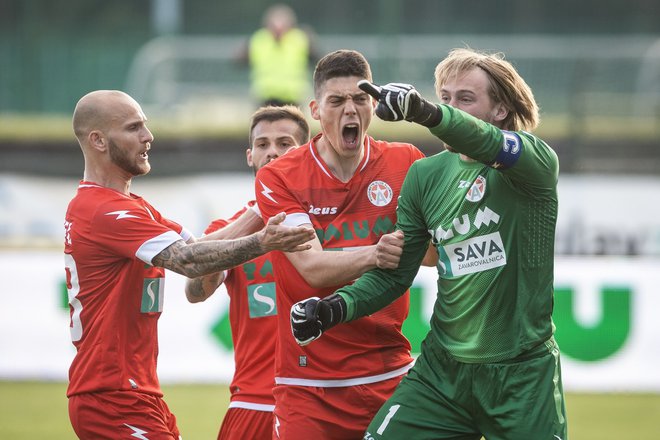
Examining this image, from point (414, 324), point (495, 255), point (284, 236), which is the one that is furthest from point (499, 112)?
point (414, 324)

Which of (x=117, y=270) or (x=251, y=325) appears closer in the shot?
(x=117, y=270)

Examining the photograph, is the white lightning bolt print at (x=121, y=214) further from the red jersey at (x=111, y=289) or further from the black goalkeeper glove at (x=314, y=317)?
the black goalkeeper glove at (x=314, y=317)

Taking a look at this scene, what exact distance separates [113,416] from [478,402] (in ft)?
5.73

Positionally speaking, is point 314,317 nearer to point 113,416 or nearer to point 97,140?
point 113,416

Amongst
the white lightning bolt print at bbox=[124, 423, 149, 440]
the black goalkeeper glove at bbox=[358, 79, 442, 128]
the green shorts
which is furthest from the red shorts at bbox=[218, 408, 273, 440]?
the black goalkeeper glove at bbox=[358, 79, 442, 128]

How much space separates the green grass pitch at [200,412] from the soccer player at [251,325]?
11.5ft

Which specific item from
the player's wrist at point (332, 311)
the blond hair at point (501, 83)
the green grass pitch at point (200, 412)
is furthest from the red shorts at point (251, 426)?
the green grass pitch at point (200, 412)

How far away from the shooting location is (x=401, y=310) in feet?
17.5

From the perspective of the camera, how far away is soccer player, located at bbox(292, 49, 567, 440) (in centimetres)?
460

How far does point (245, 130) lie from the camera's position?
16.3m

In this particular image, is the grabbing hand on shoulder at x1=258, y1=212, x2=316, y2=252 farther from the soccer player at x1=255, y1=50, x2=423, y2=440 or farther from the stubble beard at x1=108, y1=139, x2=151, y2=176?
the stubble beard at x1=108, y1=139, x2=151, y2=176

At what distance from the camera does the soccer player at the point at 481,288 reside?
4.60 meters

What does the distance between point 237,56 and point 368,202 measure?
1111 centimetres

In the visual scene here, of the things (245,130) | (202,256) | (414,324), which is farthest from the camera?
(245,130)
